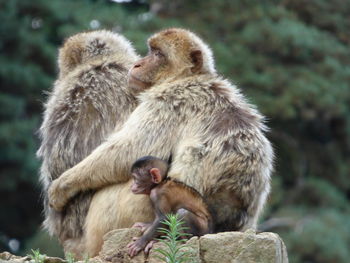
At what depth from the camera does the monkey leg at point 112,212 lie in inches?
251

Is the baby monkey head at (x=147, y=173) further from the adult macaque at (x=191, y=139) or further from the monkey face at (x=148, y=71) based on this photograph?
the monkey face at (x=148, y=71)

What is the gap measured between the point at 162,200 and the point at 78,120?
1481 mm

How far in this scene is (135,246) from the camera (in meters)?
5.77

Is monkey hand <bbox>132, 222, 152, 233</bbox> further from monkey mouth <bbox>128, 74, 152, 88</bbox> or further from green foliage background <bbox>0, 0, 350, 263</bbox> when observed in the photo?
green foliage background <bbox>0, 0, 350, 263</bbox>

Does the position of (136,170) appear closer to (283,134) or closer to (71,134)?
(71,134)

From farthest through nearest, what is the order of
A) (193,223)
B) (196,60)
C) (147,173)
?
(196,60)
(147,173)
(193,223)

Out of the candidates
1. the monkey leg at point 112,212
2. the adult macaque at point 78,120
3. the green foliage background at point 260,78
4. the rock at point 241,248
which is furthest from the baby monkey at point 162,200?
the green foliage background at point 260,78

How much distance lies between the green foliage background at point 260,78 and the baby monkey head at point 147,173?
12763 millimetres

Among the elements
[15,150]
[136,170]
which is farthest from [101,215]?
[15,150]

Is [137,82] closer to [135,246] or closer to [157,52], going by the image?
[157,52]

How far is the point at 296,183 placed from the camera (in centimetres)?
2284

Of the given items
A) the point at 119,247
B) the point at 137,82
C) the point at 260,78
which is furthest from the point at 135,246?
the point at 260,78

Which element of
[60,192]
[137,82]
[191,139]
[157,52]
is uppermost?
[157,52]

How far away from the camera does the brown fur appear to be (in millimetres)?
7117
